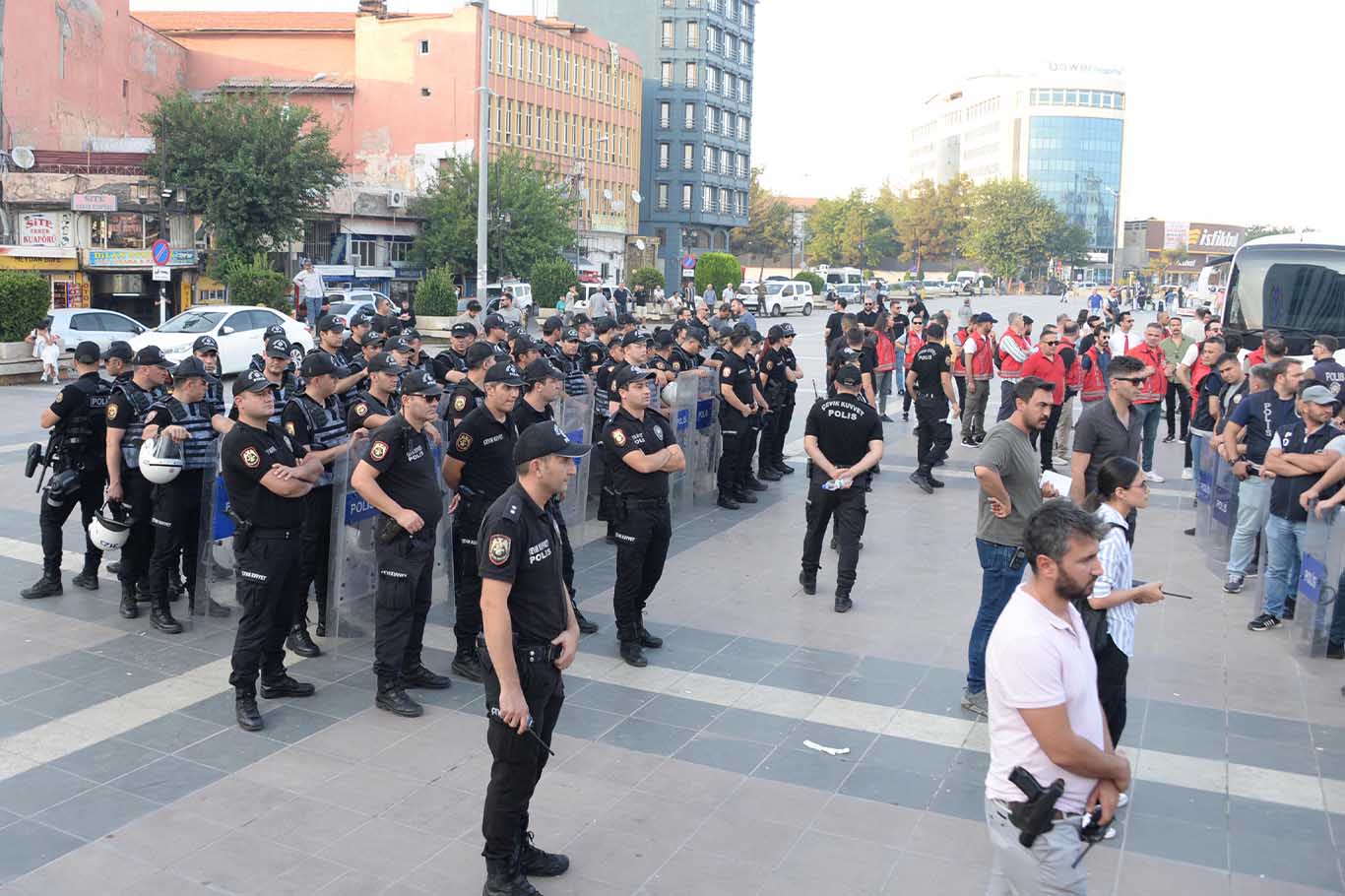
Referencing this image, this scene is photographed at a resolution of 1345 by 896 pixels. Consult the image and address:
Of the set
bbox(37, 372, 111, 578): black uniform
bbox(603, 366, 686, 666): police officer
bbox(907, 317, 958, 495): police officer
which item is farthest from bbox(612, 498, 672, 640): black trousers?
bbox(907, 317, 958, 495): police officer

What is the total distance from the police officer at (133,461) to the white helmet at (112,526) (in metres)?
0.05

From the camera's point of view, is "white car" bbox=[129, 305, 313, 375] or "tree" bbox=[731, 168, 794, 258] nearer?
"white car" bbox=[129, 305, 313, 375]

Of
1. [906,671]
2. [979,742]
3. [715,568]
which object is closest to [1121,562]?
[979,742]

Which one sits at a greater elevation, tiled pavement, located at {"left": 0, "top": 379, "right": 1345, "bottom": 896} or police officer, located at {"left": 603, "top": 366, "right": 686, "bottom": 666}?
police officer, located at {"left": 603, "top": 366, "right": 686, "bottom": 666}

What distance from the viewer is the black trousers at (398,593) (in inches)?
262

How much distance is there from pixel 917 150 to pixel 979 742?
198m

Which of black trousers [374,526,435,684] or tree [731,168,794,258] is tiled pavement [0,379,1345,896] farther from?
tree [731,168,794,258]

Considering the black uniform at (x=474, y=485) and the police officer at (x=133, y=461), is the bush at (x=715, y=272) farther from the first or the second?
the black uniform at (x=474, y=485)

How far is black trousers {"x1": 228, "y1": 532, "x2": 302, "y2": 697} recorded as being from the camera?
658cm

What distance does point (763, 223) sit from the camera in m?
97.4

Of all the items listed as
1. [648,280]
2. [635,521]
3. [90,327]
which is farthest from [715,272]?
[635,521]

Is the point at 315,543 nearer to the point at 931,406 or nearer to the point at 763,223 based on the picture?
the point at 931,406

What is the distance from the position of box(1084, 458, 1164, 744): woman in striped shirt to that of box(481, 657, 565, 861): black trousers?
230 cm

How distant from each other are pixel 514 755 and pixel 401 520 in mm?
2296
